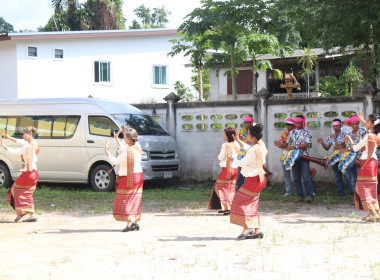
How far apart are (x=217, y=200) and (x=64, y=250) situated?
363 cm

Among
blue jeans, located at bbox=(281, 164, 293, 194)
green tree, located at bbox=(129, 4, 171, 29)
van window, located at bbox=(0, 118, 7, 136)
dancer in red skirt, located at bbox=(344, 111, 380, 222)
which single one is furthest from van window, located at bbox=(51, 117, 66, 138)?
green tree, located at bbox=(129, 4, 171, 29)

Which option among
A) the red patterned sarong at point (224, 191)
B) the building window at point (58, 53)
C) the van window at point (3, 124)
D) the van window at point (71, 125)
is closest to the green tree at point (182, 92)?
the building window at point (58, 53)

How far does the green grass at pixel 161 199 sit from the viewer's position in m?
11.3

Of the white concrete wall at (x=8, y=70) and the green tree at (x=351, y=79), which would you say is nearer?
the green tree at (x=351, y=79)

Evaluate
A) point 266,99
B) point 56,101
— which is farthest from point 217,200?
point 56,101

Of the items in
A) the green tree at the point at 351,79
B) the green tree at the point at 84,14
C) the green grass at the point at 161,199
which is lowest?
the green grass at the point at 161,199

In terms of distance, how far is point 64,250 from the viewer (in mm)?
7418

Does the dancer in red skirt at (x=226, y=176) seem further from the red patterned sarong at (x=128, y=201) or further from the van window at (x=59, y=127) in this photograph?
the van window at (x=59, y=127)

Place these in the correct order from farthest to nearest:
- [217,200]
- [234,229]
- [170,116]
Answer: [170,116], [217,200], [234,229]

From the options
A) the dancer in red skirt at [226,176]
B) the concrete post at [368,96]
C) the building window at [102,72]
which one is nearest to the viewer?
the dancer in red skirt at [226,176]

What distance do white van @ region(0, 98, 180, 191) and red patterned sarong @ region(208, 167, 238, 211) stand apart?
366cm

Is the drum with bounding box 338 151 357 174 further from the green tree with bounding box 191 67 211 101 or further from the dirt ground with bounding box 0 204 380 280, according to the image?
the green tree with bounding box 191 67 211 101

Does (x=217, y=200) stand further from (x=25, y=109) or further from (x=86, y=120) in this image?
(x=25, y=109)

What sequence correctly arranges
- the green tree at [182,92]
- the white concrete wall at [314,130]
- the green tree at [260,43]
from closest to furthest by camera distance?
the white concrete wall at [314,130] < the green tree at [260,43] < the green tree at [182,92]
